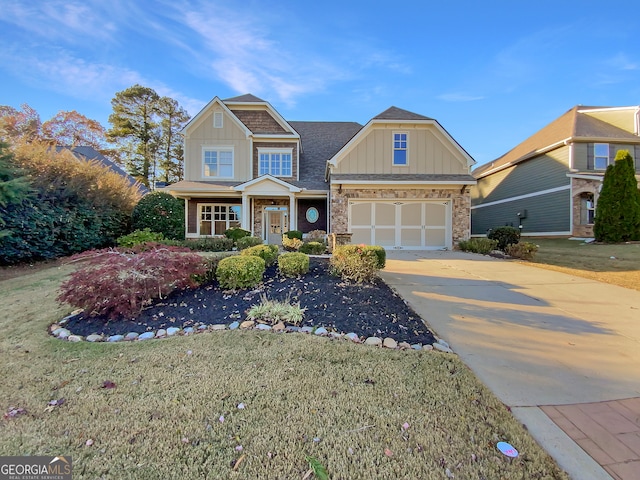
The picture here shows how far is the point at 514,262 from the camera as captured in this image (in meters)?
9.75

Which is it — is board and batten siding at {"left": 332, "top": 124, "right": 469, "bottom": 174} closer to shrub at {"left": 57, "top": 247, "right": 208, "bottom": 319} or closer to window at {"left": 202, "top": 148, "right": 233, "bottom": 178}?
window at {"left": 202, "top": 148, "right": 233, "bottom": 178}

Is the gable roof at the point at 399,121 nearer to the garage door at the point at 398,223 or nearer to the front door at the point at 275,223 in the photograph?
the garage door at the point at 398,223

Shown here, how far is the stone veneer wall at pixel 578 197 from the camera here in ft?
53.0

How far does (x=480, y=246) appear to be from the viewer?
12.0 meters

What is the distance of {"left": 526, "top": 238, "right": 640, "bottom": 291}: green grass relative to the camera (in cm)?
742

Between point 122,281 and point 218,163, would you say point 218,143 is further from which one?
point 122,281

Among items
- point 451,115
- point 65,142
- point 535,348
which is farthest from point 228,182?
point 65,142

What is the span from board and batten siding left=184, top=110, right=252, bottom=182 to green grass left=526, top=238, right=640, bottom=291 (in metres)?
13.6

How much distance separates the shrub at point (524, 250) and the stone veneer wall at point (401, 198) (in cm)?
287

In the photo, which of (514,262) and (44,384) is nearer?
(44,384)

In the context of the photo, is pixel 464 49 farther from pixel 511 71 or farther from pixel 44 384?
pixel 44 384

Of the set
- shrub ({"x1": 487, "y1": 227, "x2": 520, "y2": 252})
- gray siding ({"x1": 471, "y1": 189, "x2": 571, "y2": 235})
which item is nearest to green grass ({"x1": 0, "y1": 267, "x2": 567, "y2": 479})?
shrub ({"x1": 487, "y1": 227, "x2": 520, "y2": 252})

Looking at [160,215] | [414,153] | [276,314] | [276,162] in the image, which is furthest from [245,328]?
[276,162]

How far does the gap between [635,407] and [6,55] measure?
1766 centimetres
